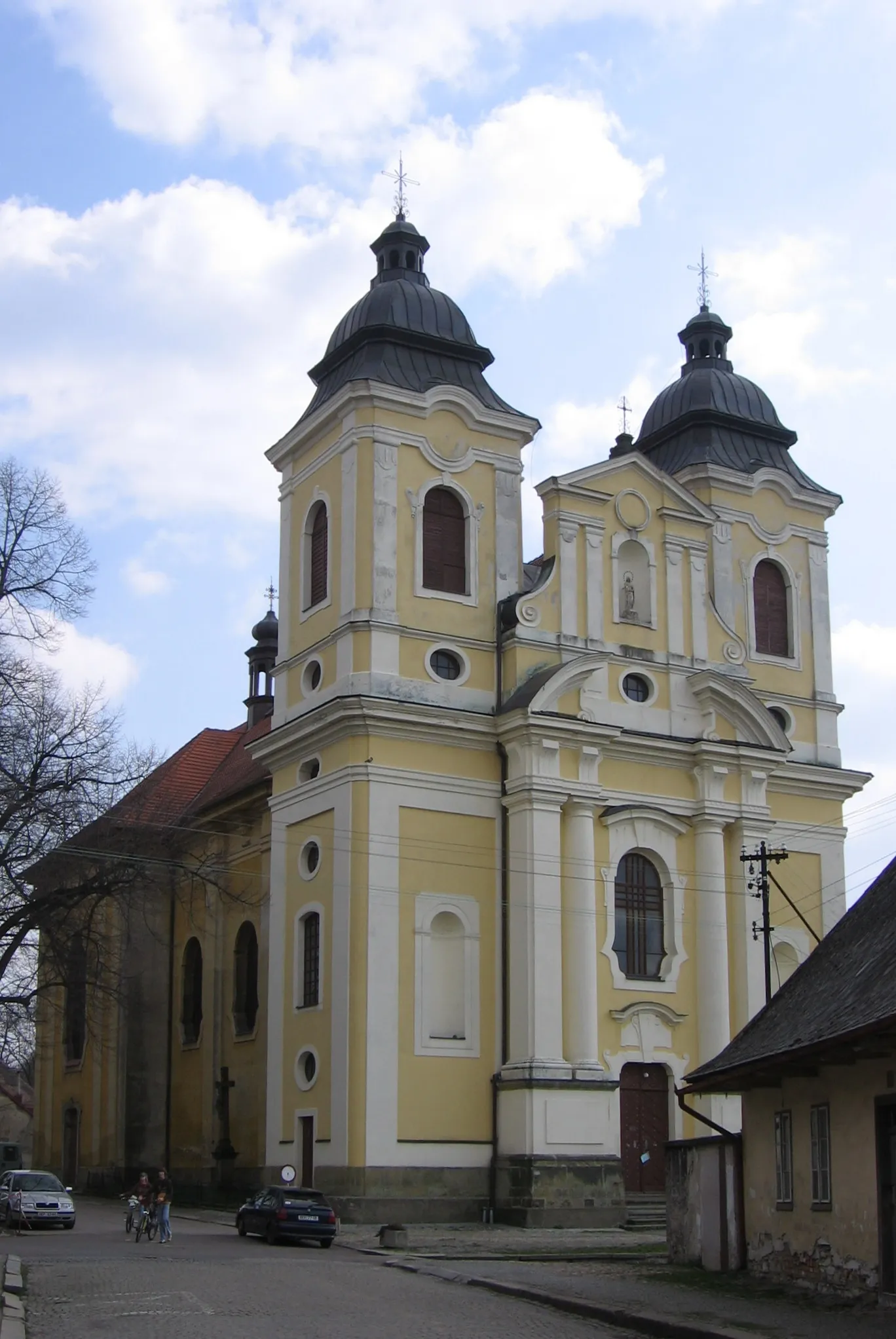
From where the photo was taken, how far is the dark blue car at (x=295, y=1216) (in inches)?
1085

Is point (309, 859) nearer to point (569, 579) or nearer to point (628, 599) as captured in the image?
point (569, 579)

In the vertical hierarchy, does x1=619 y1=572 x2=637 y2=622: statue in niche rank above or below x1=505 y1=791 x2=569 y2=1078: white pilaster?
above

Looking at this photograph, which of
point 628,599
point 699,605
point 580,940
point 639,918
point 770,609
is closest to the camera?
point 580,940

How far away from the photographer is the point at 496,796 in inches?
1403

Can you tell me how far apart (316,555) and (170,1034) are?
14825 mm

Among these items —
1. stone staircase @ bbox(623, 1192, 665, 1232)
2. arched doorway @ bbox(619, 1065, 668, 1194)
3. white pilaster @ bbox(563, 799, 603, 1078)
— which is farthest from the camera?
arched doorway @ bbox(619, 1065, 668, 1194)

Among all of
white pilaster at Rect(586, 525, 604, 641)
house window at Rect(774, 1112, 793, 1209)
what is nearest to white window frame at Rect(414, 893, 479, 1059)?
white pilaster at Rect(586, 525, 604, 641)

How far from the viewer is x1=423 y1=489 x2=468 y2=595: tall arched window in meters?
36.2

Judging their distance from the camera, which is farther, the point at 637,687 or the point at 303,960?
the point at 637,687

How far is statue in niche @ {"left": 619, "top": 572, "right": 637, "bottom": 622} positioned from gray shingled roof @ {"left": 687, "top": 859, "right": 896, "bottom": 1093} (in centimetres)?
1668

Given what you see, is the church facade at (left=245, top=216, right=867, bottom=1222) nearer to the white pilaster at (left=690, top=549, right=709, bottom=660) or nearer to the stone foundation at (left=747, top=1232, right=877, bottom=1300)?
the white pilaster at (left=690, top=549, right=709, bottom=660)

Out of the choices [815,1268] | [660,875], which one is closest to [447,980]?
[660,875]

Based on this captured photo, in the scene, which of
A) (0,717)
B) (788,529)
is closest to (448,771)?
(0,717)

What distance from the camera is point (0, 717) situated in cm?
3219
